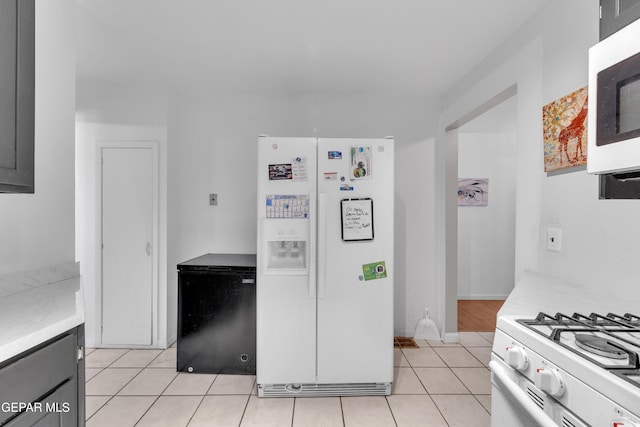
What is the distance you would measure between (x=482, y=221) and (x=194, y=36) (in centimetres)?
440

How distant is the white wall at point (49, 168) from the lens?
1.42 meters

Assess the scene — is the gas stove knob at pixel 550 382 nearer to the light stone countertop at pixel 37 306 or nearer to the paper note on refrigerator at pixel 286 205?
the light stone countertop at pixel 37 306

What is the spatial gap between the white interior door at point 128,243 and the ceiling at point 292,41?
32.4 inches

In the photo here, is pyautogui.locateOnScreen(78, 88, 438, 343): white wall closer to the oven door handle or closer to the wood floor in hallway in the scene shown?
the wood floor in hallway

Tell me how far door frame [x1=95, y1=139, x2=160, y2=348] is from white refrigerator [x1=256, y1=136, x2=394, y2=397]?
1.36 m

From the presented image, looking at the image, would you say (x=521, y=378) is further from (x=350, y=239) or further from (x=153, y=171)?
(x=153, y=171)

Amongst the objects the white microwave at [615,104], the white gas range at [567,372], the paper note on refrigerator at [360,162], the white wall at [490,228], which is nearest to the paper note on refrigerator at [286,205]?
the paper note on refrigerator at [360,162]

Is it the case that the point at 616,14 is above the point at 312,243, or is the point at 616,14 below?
above

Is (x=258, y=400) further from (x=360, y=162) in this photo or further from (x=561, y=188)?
(x=561, y=188)

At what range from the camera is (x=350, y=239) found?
89.9 inches

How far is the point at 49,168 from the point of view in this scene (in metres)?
1.57

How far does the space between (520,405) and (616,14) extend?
1.14 meters

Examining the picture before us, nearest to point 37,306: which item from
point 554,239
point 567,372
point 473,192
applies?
point 567,372

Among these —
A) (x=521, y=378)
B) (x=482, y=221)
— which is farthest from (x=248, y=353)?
(x=482, y=221)
